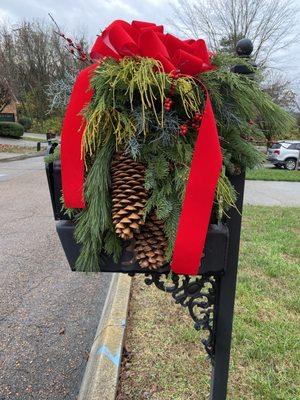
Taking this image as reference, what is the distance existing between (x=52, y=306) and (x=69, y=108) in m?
2.60

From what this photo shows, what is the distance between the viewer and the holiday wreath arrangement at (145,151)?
3.73 ft

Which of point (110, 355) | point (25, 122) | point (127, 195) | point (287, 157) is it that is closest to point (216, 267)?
point (127, 195)

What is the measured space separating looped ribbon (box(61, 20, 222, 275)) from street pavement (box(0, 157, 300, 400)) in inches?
63.8

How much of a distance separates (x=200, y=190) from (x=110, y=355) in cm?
166

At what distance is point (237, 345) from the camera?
2.53m

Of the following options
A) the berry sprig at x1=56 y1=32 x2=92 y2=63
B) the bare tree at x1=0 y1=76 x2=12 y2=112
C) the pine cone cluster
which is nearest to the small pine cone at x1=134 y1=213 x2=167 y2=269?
the pine cone cluster

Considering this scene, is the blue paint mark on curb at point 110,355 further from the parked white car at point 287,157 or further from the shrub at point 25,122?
the shrub at point 25,122

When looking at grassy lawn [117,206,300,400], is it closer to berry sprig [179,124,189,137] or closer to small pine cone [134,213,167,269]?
small pine cone [134,213,167,269]

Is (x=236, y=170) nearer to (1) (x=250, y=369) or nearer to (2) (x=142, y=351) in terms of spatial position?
(1) (x=250, y=369)

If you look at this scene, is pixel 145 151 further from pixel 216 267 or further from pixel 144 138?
Answer: pixel 216 267

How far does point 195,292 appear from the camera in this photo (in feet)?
5.13

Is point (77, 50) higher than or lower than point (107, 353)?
higher

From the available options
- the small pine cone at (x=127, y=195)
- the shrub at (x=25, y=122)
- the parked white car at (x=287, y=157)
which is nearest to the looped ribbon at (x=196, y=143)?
the small pine cone at (x=127, y=195)

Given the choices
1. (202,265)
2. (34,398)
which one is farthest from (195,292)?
(34,398)
